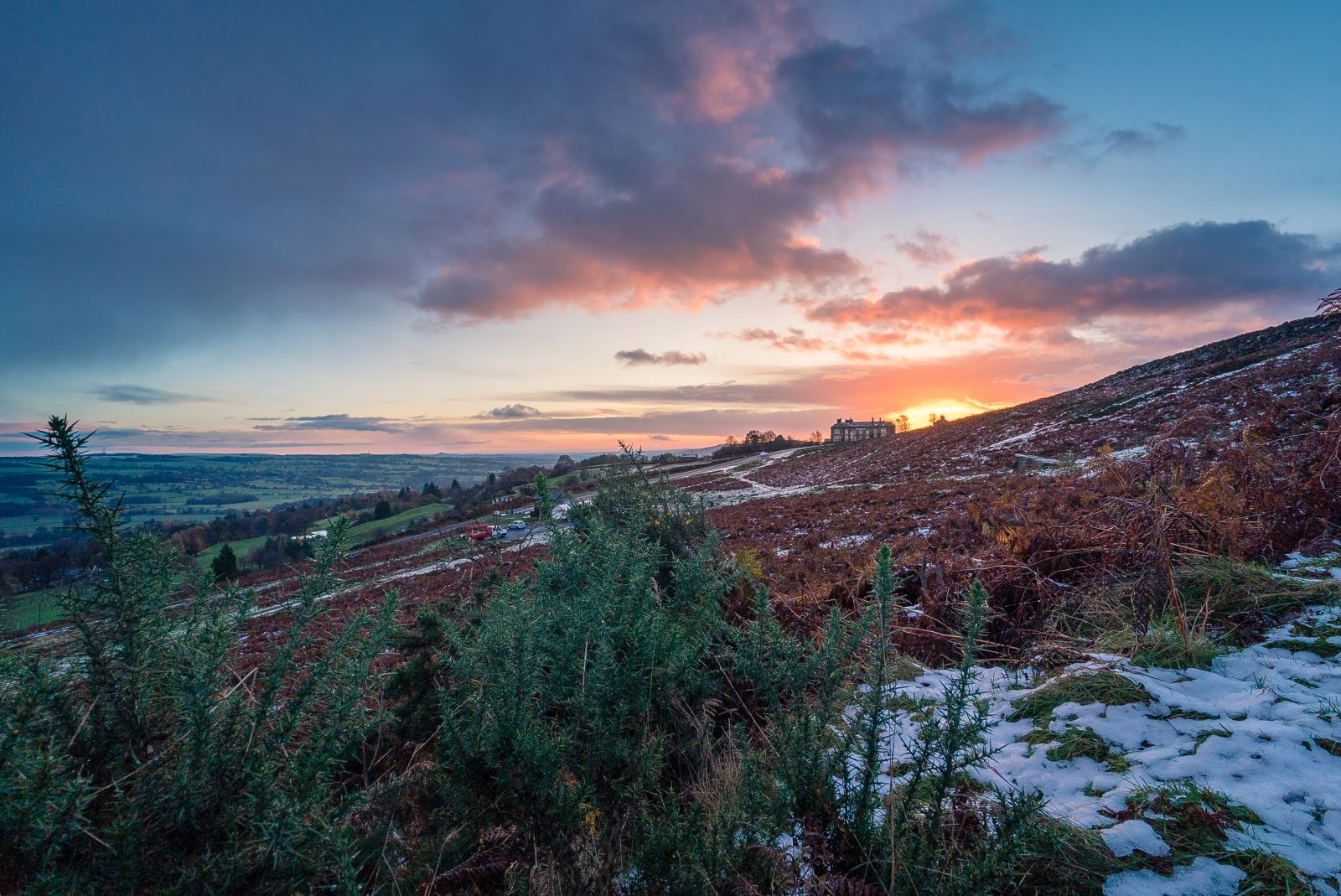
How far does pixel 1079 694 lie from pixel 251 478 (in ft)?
324

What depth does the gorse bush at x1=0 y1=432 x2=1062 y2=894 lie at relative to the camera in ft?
4.46

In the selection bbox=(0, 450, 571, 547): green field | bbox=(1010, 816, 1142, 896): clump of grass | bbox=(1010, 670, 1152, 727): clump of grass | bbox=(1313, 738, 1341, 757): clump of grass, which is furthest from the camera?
bbox=(0, 450, 571, 547): green field

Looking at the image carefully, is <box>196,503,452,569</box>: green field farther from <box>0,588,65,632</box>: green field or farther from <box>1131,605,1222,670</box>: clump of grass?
<box>1131,605,1222,670</box>: clump of grass

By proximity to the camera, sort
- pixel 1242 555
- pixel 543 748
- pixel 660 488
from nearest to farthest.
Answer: pixel 543 748
pixel 1242 555
pixel 660 488

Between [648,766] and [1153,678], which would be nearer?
[648,766]

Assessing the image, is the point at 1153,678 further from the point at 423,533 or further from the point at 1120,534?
the point at 423,533

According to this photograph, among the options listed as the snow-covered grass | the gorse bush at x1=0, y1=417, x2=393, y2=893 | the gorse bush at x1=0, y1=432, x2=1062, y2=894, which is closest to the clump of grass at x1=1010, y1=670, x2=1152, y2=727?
the snow-covered grass

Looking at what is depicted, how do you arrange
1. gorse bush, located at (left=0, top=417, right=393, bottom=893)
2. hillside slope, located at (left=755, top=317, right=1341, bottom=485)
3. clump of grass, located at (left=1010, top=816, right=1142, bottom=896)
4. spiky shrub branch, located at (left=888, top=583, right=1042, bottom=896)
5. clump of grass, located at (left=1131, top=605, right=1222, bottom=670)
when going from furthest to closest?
1. hillside slope, located at (left=755, top=317, right=1341, bottom=485)
2. clump of grass, located at (left=1131, top=605, right=1222, bottom=670)
3. clump of grass, located at (left=1010, top=816, right=1142, bottom=896)
4. spiky shrub branch, located at (left=888, top=583, right=1042, bottom=896)
5. gorse bush, located at (left=0, top=417, right=393, bottom=893)

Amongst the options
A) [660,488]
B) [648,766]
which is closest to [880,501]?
[660,488]

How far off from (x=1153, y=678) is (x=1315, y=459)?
318 centimetres

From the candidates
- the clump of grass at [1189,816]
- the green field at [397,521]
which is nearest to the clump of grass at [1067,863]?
the clump of grass at [1189,816]

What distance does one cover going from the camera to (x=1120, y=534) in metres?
3.97

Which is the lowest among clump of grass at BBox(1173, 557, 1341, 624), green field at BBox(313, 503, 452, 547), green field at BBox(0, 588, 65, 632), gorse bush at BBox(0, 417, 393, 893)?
green field at BBox(313, 503, 452, 547)

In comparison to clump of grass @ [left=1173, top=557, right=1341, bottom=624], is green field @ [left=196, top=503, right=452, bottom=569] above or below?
below
